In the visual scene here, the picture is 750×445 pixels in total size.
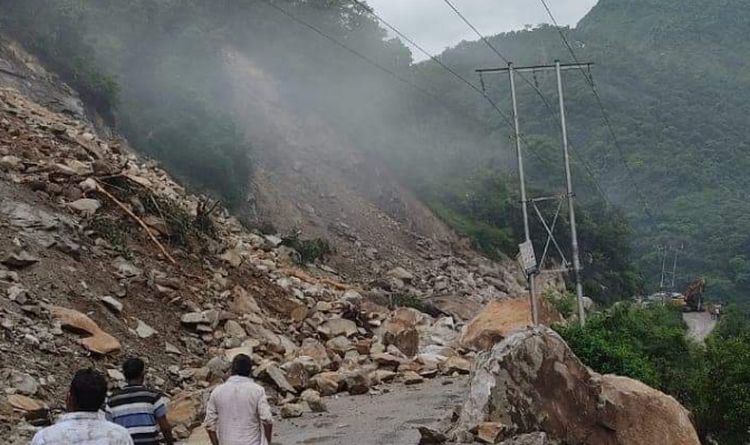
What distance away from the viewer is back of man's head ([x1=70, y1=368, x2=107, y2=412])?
378cm

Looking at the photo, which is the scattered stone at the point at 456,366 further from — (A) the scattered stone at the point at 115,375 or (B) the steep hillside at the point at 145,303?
(A) the scattered stone at the point at 115,375

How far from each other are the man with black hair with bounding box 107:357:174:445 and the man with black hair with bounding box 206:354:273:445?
534 millimetres

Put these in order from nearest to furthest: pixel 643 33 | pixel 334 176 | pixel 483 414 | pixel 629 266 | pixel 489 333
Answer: pixel 483 414 < pixel 489 333 < pixel 334 176 < pixel 629 266 < pixel 643 33

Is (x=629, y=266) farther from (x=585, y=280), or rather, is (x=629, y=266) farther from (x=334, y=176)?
Answer: (x=334, y=176)

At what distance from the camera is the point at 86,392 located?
3775 millimetres

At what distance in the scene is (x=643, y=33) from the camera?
10388 centimetres

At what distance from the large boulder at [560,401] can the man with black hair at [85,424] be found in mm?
6108

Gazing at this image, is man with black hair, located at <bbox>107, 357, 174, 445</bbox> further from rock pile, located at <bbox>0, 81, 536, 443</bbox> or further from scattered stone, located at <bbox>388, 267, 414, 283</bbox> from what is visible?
scattered stone, located at <bbox>388, 267, 414, 283</bbox>

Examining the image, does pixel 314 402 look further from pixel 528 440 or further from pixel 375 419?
pixel 528 440

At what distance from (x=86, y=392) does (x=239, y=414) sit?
86.4 inches

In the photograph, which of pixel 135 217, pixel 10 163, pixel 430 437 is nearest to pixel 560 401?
pixel 430 437

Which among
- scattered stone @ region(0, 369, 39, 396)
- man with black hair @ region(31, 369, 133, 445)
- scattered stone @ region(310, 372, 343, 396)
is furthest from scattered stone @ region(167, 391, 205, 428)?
man with black hair @ region(31, 369, 133, 445)

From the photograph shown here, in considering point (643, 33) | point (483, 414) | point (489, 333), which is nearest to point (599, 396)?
point (483, 414)

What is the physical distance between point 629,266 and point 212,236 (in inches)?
1779
